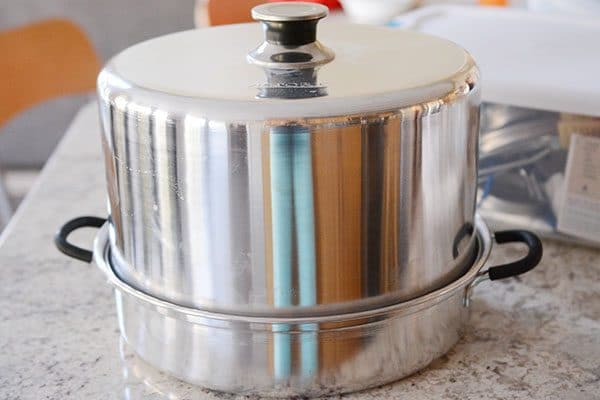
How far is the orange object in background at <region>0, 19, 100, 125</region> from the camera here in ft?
4.36

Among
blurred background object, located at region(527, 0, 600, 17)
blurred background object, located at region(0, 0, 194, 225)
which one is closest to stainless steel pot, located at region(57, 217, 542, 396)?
blurred background object, located at region(527, 0, 600, 17)

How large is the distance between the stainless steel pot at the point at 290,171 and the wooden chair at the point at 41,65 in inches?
33.0

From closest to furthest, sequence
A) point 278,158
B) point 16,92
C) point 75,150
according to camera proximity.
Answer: point 278,158
point 75,150
point 16,92

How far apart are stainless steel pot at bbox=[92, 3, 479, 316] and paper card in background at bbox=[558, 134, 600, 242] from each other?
0.67 feet

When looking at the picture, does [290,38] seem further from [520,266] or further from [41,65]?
[41,65]


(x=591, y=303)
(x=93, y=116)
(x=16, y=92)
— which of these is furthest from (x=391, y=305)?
(x=16, y=92)

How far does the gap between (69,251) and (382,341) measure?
0.25m

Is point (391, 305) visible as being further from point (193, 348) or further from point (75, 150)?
point (75, 150)

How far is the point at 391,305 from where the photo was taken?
528 mm

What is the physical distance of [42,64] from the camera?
140 cm

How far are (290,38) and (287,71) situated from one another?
3 centimetres

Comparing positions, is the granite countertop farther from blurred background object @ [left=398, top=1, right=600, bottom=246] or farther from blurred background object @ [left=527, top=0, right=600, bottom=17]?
blurred background object @ [left=527, top=0, right=600, bottom=17]

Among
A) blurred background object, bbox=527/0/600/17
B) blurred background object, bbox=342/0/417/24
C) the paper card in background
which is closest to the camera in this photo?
the paper card in background

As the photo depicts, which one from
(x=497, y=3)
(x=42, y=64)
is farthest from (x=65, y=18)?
(x=497, y=3)
